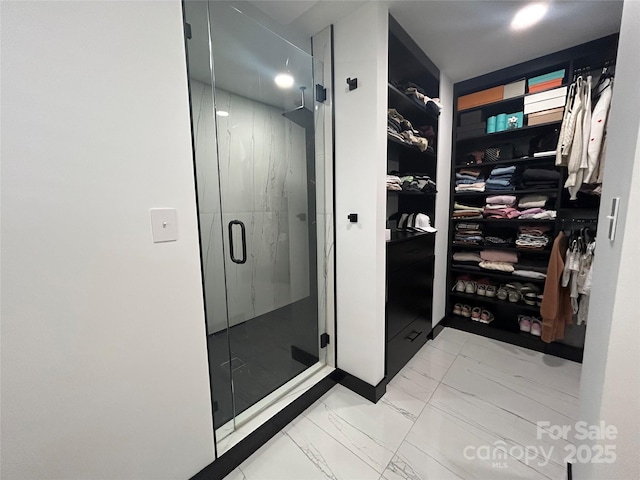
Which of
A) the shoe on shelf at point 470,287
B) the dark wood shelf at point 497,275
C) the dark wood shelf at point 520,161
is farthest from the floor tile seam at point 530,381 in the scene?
the dark wood shelf at point 520,161

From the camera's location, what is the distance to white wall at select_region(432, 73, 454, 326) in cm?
223

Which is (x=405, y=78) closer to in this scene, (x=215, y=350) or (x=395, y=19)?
(x=395, y=19)

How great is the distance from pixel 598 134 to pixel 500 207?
752 millimetres

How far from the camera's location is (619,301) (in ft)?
2.17

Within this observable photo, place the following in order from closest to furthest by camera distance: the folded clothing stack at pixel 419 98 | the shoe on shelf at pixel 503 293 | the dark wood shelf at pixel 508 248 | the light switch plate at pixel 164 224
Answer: the light switch plate at pixel 164 224 → the folded clothing stack at pixel 419 98 → the dark wood shelf at pixel 508 248 → the shoe on shelf at pixel 503 293

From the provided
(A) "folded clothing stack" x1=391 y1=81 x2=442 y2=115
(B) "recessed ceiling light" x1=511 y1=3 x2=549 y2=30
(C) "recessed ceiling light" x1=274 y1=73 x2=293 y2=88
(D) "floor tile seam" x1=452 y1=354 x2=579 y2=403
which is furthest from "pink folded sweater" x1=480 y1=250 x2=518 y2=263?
(C) "recessed ceiling light" x1=274 y1=73 x2=293 y2=88

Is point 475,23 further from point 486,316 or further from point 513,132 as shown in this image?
point 486,316

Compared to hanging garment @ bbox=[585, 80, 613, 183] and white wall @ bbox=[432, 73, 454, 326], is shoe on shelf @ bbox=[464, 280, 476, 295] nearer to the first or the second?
white wall @ bbox=[432, 73, 454, 326]

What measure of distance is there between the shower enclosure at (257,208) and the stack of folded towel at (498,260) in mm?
1627

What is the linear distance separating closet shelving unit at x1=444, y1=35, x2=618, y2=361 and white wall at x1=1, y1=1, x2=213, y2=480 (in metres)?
2.48

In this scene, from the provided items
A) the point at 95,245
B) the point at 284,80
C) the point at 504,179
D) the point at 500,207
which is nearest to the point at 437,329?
the point at 500,207

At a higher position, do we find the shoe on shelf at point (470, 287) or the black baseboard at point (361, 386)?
the shoe on shelf at point (470, 287)

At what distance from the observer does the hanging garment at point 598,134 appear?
1.58m

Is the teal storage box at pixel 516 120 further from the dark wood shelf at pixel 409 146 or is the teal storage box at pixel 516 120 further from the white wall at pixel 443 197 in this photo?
the dark wood shelf at pixel 409 146
